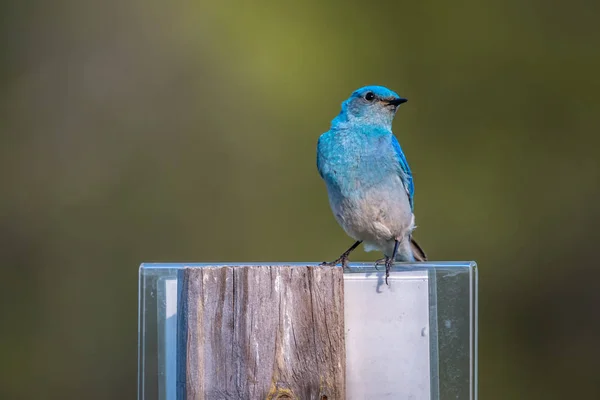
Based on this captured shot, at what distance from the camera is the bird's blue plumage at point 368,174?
5180 mm

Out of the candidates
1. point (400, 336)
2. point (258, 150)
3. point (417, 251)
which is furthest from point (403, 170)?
point (258, 150)

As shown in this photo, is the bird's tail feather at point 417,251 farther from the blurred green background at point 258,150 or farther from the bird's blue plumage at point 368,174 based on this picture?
the blurred green background at point 258,150

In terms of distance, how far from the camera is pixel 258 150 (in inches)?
427

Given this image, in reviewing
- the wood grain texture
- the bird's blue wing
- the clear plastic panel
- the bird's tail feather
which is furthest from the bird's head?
the wood grain texture

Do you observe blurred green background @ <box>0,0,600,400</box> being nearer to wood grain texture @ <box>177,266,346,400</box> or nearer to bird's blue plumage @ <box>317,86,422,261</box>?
bird's blue plumage @ <box>317,86,422,261</box>

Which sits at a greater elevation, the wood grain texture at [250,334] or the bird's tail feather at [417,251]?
the bird's tail feather at [417,251]

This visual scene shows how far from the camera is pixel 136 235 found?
10328 mm

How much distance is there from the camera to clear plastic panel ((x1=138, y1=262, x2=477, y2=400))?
9.96 ft

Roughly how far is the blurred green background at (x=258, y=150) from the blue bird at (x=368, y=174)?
4501 mm

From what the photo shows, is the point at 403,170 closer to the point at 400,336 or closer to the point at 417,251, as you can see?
the point at 417,251

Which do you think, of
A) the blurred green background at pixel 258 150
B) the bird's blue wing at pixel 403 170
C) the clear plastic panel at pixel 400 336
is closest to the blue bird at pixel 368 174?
the bird's blue wing at pixel 403 170

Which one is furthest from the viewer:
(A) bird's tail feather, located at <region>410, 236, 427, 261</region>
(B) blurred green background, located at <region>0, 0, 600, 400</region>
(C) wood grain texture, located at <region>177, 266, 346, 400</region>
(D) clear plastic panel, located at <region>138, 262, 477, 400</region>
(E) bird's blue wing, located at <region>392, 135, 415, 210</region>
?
(B) blurred green background, located at <region>0, 0, 600, 400</region>

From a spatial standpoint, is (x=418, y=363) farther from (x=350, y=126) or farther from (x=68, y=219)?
(x=68, y=219)

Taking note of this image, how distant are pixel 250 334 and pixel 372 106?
2956mm
